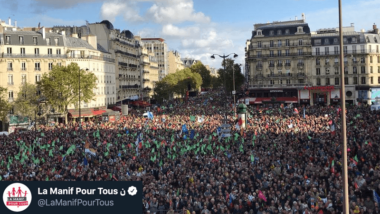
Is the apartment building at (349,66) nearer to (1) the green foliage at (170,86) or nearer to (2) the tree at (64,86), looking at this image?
(1) the green foliage at (170,86)

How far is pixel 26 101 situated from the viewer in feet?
171

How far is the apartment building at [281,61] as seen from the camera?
71812mm

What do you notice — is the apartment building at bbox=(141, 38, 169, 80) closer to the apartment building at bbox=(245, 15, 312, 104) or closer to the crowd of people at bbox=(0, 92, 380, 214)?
the apartment building at bbox=(245, 15, 312, 104)

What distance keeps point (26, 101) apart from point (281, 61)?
42.5 meters

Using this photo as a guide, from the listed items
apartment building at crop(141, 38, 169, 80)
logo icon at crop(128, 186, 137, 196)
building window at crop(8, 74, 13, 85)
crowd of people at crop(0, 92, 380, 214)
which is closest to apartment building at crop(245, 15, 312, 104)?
crowd of people at crop(0, 92, 380, 214)

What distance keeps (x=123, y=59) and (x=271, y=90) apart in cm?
2901

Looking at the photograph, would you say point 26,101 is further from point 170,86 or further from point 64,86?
point 170,86

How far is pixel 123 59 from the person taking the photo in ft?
266

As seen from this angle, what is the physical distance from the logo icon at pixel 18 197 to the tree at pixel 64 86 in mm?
42489

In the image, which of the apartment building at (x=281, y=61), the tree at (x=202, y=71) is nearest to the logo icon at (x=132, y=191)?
the apartment building at (x=281, y=61)

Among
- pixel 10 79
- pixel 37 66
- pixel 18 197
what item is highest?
pixel 37 66

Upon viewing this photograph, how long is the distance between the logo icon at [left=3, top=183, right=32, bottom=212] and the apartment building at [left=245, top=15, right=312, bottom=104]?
62.2m

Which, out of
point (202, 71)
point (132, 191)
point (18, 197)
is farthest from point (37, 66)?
point (202, 71)

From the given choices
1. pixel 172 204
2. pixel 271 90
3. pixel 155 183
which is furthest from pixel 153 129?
pixel 271 90
